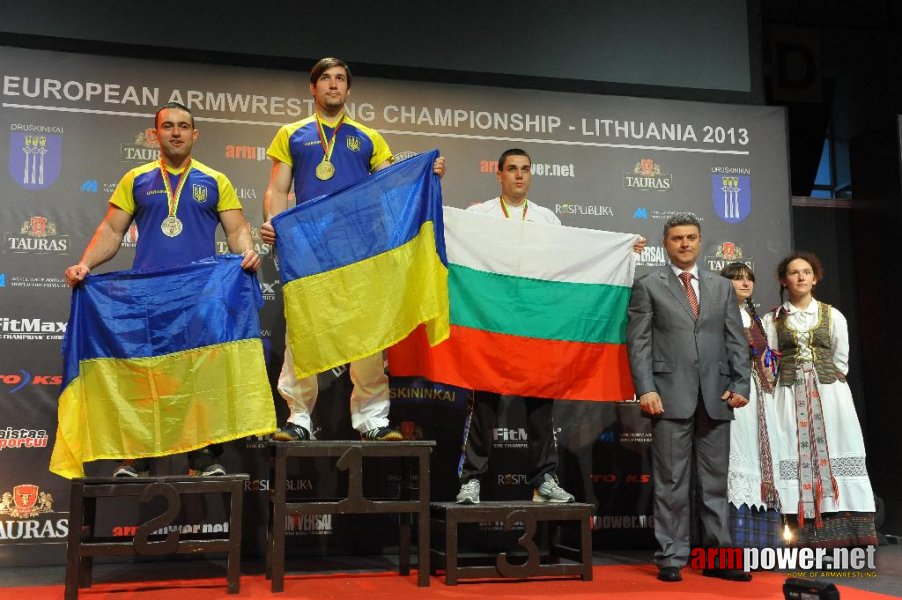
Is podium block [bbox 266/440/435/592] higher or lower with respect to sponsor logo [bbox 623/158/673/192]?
lower

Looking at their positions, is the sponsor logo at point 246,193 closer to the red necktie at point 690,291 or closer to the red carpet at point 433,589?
the red carpet at point 433,589

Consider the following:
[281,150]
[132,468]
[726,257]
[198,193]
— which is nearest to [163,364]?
[132,468]

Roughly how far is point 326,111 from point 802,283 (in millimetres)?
2545

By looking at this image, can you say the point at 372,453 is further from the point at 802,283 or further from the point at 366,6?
the point at 366,6

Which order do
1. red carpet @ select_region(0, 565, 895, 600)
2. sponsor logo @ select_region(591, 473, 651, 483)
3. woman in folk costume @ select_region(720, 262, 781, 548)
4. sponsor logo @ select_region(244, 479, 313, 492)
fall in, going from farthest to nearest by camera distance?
sponsor logo @ select_region(591, 473, 651, 483)
sponsor logo @ select_region(244, 479, 313, 492)
woman in folk costume @ select_region(720, 262, 781, 548)
red carpet @ select_region(0, 565, 895, 600)

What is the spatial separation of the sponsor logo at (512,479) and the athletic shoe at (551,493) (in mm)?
934

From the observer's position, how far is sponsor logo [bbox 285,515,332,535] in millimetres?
4754

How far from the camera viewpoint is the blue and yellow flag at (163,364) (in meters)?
3.74

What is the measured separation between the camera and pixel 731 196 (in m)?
5.50

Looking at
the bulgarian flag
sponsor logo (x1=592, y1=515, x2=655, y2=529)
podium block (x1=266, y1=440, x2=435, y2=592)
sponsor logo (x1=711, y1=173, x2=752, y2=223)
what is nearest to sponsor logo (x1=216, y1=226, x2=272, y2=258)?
the bulgarian flag

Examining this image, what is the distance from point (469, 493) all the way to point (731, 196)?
2.71 metres

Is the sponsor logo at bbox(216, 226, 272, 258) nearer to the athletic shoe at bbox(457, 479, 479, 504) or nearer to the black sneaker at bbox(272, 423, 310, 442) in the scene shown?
the black sneaker at bbox(272, 423, 310, 442)

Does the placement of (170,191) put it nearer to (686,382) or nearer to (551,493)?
(551,493)

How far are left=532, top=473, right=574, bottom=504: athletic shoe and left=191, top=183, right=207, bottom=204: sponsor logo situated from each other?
201cm
